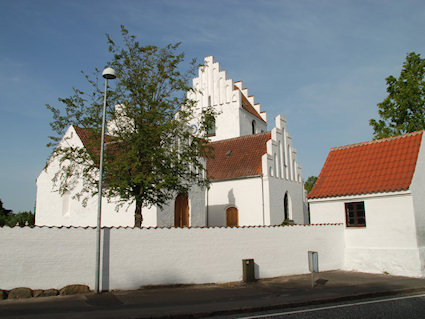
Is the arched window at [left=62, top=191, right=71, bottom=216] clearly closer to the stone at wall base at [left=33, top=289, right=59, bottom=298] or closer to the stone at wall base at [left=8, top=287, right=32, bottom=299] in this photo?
the stone at wall base at [left=33, top=289, right=59, bottom=298]

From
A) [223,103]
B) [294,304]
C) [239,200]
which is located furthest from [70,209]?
[223,103]

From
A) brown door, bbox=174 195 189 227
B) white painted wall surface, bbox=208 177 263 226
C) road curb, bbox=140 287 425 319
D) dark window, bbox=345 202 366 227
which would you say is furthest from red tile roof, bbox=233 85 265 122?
road curb, bbox=140 287 425 319

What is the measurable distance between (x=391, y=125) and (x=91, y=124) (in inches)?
905

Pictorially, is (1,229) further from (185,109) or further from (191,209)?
(191,209)

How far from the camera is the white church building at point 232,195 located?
73.2 feet

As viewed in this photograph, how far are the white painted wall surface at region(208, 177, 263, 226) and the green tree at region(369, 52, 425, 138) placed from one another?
1060 centimetres

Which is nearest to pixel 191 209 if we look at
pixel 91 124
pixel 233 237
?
pixel 233 237

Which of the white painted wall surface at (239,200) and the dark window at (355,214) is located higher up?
the white painted wall surface at (239,200)

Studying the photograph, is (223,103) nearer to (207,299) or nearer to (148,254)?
(148,254)

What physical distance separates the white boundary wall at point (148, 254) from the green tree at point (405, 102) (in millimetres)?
15049

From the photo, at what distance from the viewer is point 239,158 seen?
3006 cm

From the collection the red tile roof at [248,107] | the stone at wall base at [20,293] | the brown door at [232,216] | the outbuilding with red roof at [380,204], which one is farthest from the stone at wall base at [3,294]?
the red tile roof at [248,107]

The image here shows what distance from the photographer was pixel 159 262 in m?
13.7

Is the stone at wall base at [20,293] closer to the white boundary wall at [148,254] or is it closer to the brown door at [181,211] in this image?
the white boundary wall at [148,254]
